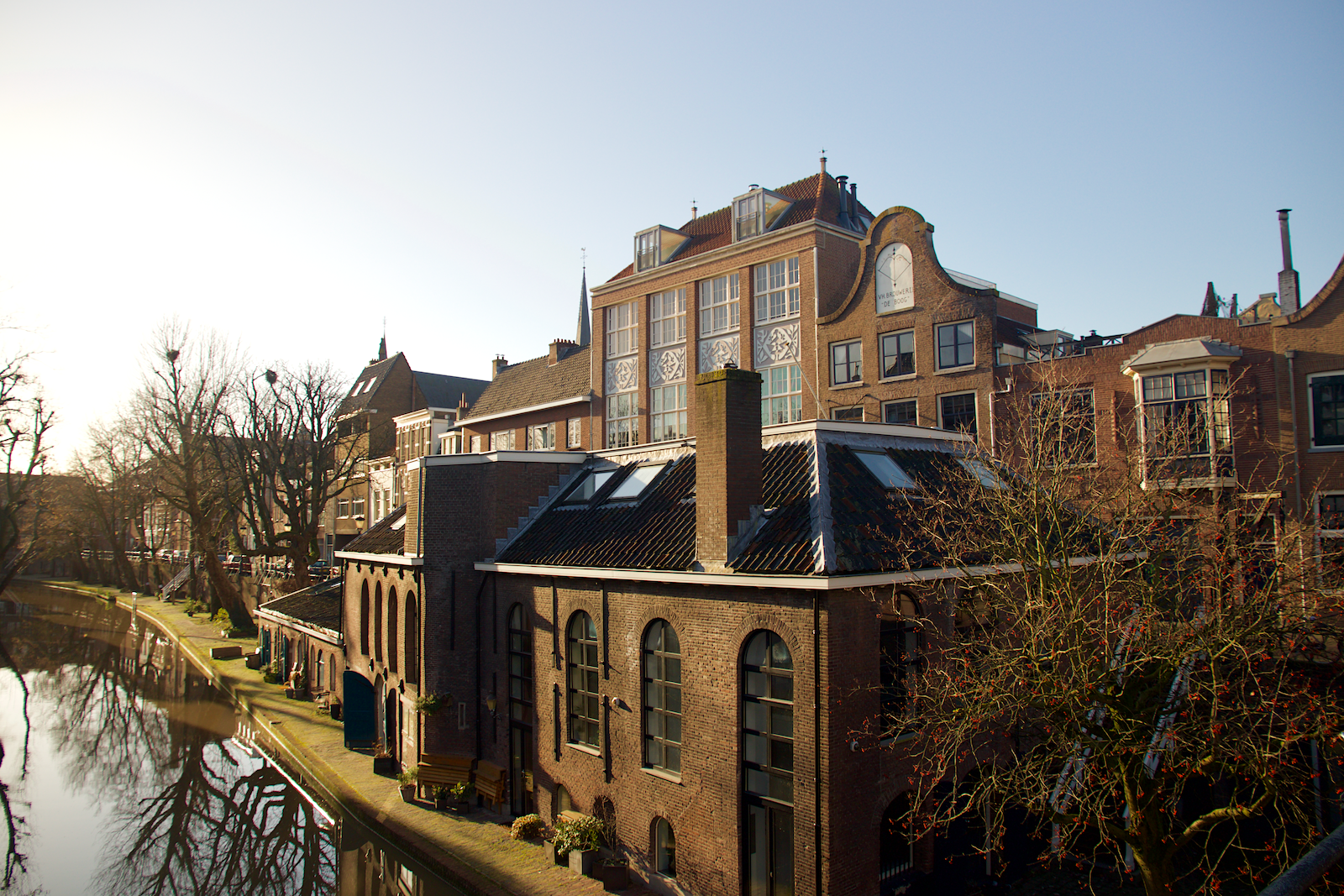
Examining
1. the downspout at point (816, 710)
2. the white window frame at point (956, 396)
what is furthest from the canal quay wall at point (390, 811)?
the white window frame at point (956, 396)

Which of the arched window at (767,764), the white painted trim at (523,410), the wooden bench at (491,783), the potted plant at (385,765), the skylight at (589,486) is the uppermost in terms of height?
the white painted trim at (523,410)

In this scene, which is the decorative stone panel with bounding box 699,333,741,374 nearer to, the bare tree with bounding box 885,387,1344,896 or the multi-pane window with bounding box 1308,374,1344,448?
the multi-pane window with bounding box 1308,374,1344,448

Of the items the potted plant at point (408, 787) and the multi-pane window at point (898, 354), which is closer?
the potted plant at point (408, 787)

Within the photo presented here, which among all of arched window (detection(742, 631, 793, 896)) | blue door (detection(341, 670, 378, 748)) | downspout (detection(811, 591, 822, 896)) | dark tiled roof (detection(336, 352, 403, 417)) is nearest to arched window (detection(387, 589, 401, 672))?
blue door (detection(341, 670, 378, 748))

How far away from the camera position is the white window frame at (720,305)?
29.8 m

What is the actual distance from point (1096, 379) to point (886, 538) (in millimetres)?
14907

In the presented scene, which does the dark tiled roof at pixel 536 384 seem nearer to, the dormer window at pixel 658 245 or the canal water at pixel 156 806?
the dormer window at pixel 658 245

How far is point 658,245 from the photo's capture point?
108 ft

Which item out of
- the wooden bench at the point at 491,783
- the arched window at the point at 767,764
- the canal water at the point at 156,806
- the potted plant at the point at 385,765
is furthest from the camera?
the potted plant at the point at 385,765

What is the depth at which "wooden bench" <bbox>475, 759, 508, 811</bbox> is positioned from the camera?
59.4ft

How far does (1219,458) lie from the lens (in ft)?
70.2

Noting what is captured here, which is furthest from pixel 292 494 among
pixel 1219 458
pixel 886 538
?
pixel 1219 458

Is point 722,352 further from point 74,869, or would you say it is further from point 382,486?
point 382,486

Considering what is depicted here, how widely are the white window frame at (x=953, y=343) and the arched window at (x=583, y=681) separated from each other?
575 inches
